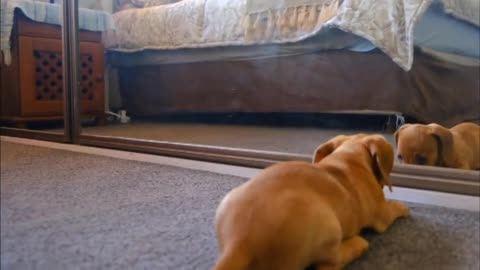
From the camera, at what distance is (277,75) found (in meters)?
1.78

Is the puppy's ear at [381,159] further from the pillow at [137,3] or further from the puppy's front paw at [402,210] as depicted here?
the pillow at [137,3]

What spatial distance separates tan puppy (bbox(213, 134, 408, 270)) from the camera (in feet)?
1.52

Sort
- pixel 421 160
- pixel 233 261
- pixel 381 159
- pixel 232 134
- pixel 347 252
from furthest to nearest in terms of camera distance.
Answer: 1. pixel 232 134
2. pixel 421 160
3. pixel 381 159
4. pixel 347 252
5. pixel 233 261

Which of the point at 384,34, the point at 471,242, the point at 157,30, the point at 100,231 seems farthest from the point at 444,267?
the point at 157,30

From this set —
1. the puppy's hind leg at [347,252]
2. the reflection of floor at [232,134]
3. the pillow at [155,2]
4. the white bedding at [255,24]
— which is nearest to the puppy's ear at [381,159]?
the puppy's hind leg at [347,252]

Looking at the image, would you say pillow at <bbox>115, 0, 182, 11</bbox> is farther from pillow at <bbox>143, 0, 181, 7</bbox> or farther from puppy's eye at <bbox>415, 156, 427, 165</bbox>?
puppy's eye at <bbox>415, 156, 427, 165</bbox>

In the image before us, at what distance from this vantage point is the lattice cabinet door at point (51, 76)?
3.52 feet

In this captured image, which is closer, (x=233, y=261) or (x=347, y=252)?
(x=233, y=261)

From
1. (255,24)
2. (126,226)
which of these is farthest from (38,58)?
(255,24)

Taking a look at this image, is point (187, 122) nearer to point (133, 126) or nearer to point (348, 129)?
point (133, 126)

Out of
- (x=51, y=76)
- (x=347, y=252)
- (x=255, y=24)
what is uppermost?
(x=255, y=24)

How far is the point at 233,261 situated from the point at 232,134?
3.47 ft

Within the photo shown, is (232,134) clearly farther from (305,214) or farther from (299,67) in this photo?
(305,214)

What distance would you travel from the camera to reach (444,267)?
0.54 metres
